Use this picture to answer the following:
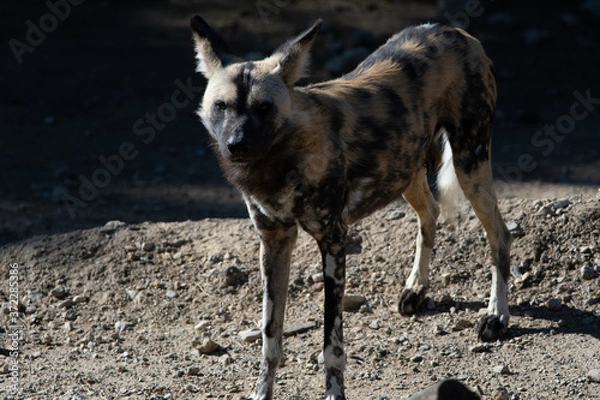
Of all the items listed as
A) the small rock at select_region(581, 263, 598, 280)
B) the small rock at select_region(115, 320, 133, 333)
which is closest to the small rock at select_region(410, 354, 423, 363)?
the small rock at select_region(581, 263, 598, 280)

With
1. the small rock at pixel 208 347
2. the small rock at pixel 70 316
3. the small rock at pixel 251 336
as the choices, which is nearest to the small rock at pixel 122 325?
the small rock at pixel 70 316

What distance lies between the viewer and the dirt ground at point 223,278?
4.75 meters

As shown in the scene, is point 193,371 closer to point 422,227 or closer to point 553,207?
point 422,227

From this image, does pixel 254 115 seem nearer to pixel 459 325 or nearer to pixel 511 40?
pixel 459 325

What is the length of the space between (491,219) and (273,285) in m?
1.42

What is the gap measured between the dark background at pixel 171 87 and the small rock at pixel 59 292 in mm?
1507

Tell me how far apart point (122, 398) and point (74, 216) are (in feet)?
10.6

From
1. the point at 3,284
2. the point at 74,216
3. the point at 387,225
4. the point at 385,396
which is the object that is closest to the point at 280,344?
the point at 385,396

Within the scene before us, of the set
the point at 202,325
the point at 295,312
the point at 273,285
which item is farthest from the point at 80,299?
the point at 273,285

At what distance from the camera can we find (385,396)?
14.5ft

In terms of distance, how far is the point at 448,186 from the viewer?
5.41 metres

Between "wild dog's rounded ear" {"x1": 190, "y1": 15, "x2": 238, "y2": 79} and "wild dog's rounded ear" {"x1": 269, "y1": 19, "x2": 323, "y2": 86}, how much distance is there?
0.90 ft

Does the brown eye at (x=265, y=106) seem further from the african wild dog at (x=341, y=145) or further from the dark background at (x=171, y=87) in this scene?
the dark background at (x=171, y=87)

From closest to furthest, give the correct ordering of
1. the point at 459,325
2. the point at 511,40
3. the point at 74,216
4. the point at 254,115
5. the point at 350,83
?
the point at 254,115, the point at 350,83, the point at 459,325, the point at 74,216, the point at 511,40
